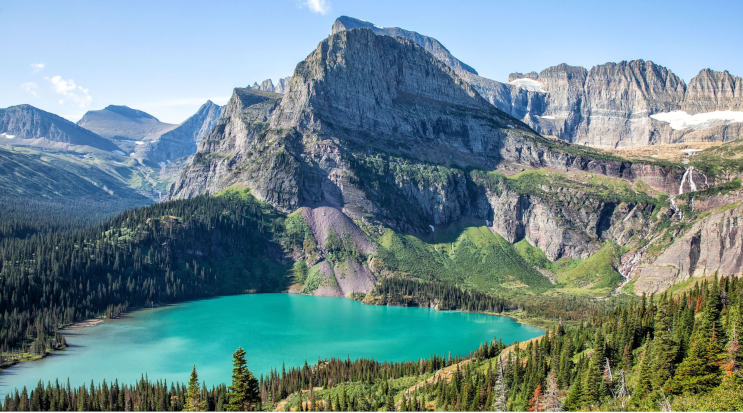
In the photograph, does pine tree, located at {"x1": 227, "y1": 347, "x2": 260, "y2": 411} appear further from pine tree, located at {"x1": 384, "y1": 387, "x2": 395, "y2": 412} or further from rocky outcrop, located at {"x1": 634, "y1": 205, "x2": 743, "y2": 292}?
rocky outcrop, located at {"x1": 634, "y1": 205, "x2": 743, "y2": 292}

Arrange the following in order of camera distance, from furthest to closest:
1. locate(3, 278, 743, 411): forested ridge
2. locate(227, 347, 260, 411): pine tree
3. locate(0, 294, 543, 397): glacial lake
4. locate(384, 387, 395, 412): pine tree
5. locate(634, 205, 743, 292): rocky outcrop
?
locate(634, 205, 743, 292): rocky outcrop → locate(0, 294, 543, 397): glacial lake → locate(384, 387, 395, 412): pine tree → locate(3, 278, 743, 411): forested ridge → locate(227, 347, 260, 411): pine tree

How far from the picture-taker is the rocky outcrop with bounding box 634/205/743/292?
174500mm

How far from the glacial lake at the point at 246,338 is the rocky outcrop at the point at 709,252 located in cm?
6107

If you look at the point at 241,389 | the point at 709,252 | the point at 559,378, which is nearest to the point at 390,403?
the point at 559,378

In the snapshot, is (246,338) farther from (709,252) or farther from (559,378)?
(709,252)

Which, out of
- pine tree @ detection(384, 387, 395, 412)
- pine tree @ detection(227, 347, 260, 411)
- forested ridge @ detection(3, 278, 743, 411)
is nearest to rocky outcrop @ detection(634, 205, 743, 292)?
forested ridge @ detection(3, 278, 743, 411)

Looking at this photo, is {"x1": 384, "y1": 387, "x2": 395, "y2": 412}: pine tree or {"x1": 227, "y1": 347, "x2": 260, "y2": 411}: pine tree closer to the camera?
{"x1": 227, "y1": 347, "x2": 260, "y2": 411}: pine tree

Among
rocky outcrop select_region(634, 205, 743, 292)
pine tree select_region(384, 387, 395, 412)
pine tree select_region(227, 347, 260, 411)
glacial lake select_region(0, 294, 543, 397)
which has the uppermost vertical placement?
rocky outcrop select_region(634, 205, 743, 292)

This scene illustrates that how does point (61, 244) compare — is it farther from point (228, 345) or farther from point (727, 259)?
point (727, 259)

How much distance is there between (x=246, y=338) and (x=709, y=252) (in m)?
149

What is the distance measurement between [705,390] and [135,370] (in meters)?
99.7

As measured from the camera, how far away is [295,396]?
94562mm

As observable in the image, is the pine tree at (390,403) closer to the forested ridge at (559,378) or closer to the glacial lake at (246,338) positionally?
the forested ridge at (559,378)

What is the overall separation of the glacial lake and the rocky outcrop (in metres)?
61.1
